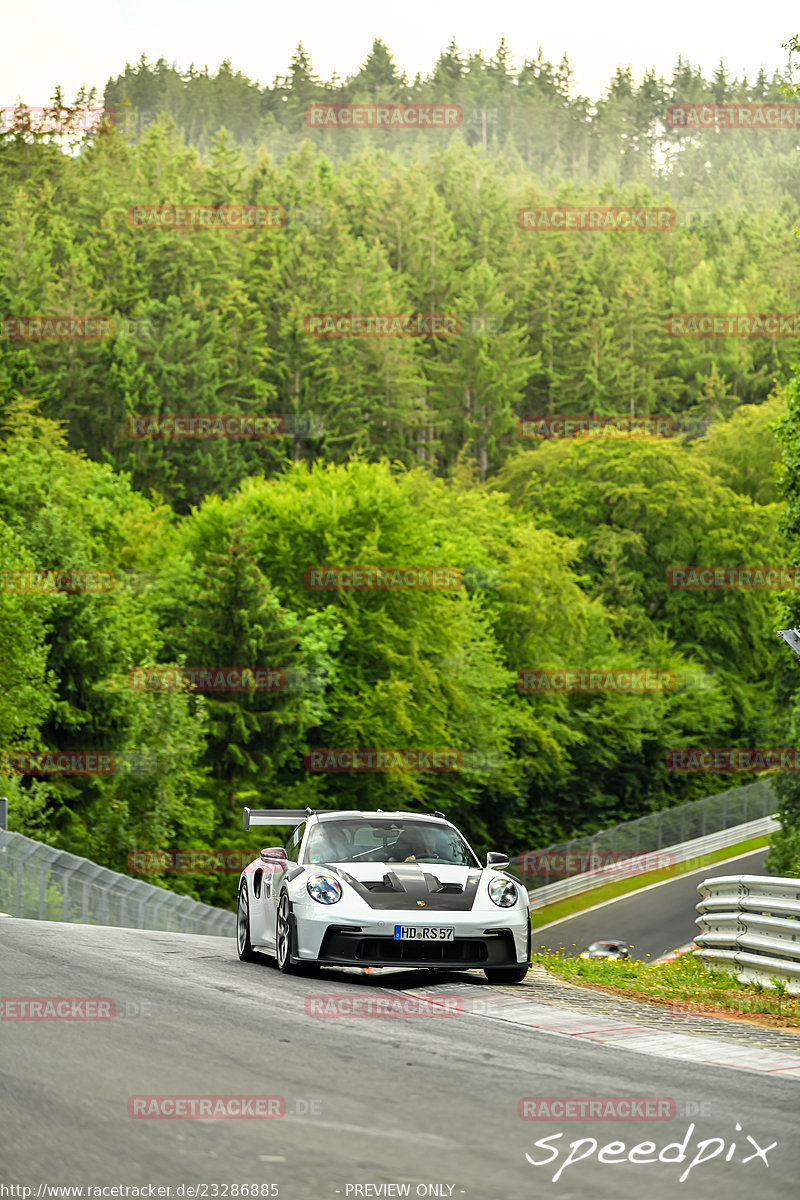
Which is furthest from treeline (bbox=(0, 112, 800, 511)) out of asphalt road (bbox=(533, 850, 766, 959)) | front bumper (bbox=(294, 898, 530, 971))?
front bumper (bbox=(294, 898, 530, 971))

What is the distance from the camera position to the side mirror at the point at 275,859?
13.6 metres

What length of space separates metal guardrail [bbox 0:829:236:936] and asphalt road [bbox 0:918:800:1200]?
1337 centimetres

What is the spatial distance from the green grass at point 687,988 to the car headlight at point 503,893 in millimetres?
1446

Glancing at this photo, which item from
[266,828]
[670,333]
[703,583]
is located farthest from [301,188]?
[266,828]

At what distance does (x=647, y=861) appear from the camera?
196 feet

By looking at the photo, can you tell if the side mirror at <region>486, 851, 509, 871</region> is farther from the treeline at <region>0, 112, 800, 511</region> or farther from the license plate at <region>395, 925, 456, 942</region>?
the treeline at <region>0, 112, 800, 511</region>

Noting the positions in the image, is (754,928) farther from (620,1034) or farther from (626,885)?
(626,885)

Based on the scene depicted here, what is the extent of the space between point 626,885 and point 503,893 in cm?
4531

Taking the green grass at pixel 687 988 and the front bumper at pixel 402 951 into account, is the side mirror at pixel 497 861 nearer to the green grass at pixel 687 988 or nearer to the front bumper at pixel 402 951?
the front bumper at pixel 402 951

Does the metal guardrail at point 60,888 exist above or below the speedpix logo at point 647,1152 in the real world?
below

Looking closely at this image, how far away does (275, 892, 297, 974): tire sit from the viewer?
12.7m

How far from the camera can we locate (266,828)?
180 ft

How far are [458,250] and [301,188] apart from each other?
14301 mm

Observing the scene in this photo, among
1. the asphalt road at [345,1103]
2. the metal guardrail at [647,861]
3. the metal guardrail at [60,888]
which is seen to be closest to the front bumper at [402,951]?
the asphalt road at [345,1103]
